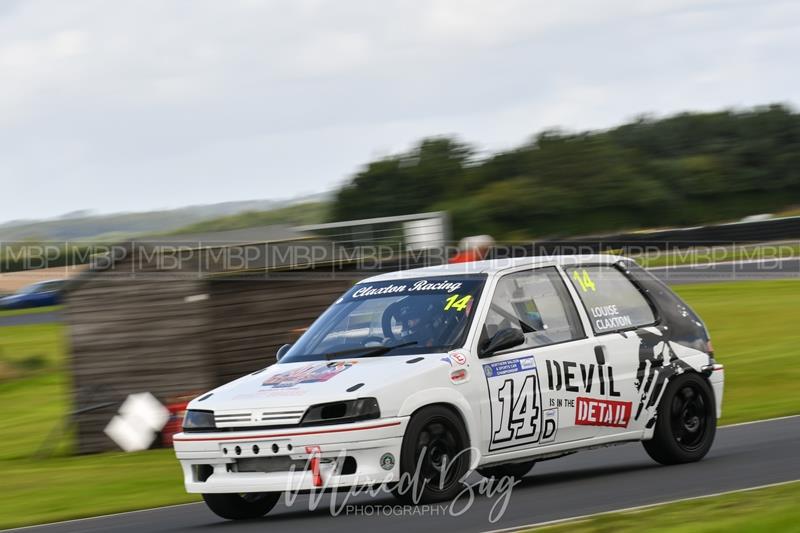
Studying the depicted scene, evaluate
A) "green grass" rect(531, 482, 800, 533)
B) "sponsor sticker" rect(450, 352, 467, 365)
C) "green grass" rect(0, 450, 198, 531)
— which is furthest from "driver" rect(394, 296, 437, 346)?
"green grass" rect(0, 450, 198, 531)

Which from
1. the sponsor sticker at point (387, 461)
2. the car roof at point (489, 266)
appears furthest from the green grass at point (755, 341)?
the sponsor sticker at point (387, 461)

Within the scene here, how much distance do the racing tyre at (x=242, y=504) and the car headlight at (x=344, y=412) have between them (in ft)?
2.87

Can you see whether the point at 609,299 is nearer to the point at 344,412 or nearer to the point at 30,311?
the point at 344,412

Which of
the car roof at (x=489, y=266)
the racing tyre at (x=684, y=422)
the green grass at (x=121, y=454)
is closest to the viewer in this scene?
the car roof at (x=489, y=266)

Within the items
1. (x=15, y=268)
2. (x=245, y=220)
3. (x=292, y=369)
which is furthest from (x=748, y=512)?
(x=245, y=220)

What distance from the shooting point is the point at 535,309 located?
8.88 metres

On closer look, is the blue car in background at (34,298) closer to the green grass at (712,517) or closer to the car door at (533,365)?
the car door at (533,365)

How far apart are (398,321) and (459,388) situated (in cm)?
87

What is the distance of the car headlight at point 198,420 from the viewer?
779 cm

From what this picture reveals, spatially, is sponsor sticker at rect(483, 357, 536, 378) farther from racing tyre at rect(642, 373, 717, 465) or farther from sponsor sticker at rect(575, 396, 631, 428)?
racing tyre at rect(642, 373, 717, 465)

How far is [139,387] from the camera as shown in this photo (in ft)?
49.1

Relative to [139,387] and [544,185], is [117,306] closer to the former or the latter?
[139,387]

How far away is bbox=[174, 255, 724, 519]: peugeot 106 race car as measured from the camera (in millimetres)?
7422

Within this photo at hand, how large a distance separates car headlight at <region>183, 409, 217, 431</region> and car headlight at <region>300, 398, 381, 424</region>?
0.70 metres
